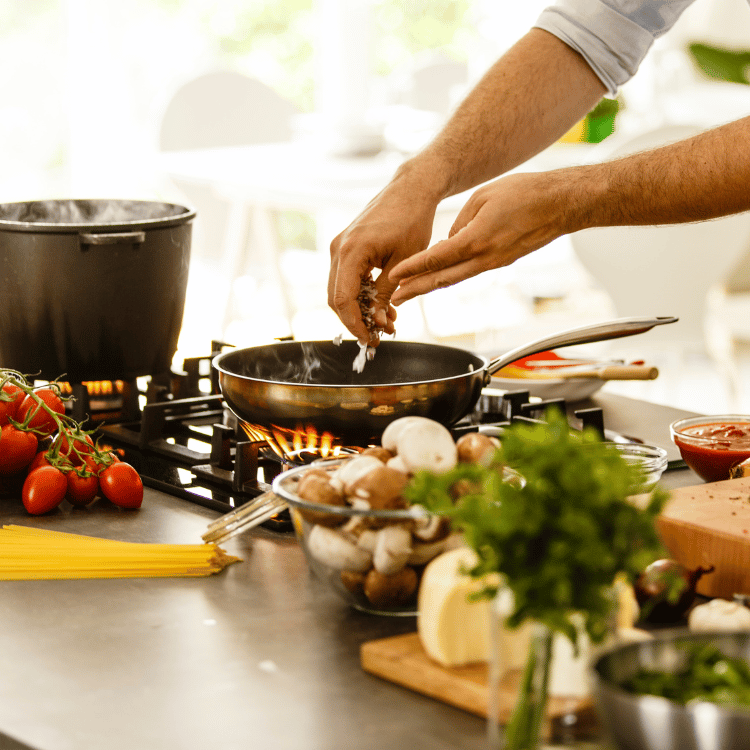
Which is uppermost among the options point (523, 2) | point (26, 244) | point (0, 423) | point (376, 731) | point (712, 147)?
point (523, 2)

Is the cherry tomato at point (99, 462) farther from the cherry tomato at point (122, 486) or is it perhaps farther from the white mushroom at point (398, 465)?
the white mushroom at point (398, 465)

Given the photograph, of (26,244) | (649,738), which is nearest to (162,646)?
(649,738)

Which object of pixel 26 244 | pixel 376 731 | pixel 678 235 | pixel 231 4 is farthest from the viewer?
pixel 231 4

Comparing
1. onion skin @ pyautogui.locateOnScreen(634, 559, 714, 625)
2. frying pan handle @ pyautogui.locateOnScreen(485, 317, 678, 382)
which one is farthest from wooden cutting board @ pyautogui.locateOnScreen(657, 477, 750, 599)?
frying pan handle @ pyautogui.locateOnScreen(485, 317, 678, 382)

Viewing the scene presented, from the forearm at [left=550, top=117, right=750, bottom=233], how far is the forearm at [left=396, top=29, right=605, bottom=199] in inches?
13.2

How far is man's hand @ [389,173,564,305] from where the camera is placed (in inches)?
52.9

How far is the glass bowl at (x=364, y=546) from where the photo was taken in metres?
0.85

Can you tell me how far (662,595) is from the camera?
868 millimetres

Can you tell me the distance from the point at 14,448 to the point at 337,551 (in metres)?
0.53

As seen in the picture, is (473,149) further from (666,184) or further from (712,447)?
(712,447)

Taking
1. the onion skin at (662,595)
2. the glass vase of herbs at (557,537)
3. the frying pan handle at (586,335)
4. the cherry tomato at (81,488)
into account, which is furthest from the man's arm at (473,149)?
the glass vase of herbs at (557,537)

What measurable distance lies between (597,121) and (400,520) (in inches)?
162

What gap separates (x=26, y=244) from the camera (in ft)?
4.91

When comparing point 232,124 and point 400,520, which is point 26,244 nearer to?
point 400,520
